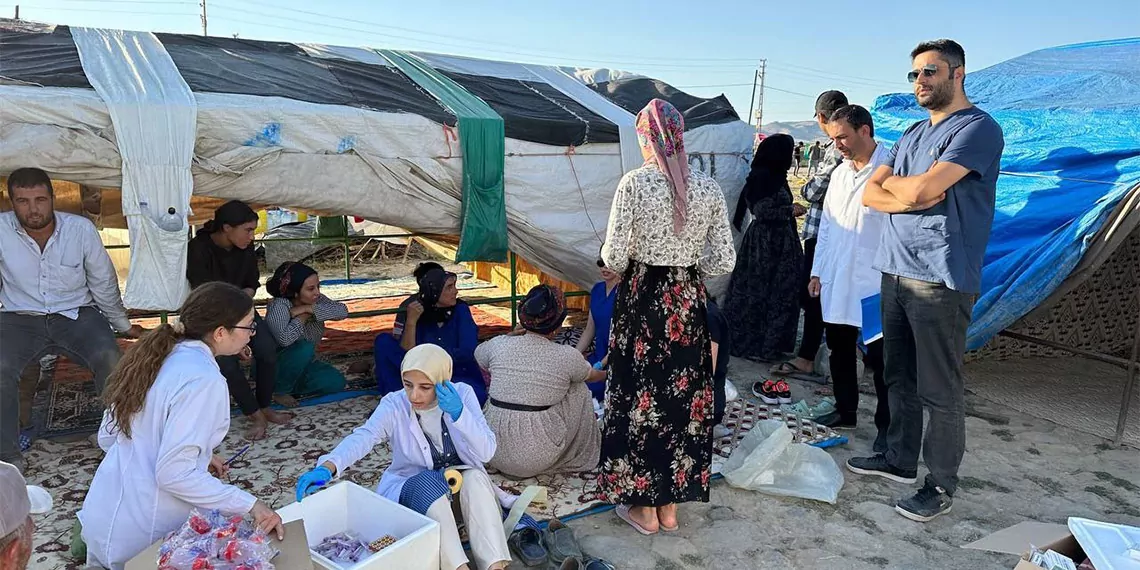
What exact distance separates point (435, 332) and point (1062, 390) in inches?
154

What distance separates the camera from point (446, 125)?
14.7 feet

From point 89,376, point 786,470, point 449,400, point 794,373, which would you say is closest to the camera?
point 449,400

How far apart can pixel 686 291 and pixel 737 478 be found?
1.06m

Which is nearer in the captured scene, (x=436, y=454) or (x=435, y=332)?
(x=436, y=454)

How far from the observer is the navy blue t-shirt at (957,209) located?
268 centimetres

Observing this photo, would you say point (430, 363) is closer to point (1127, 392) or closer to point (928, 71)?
point (928, 71)

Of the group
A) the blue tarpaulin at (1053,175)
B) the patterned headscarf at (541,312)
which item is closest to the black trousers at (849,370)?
the blue tarpaulin at (1053,175)

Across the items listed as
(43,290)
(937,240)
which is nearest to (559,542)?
(937,240)

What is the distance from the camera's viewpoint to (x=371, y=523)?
2410 millimetres

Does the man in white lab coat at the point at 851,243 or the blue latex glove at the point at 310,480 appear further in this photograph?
the man in white lab coat at the point at 851,243

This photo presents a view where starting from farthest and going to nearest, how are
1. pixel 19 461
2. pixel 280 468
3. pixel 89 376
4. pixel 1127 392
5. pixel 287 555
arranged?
pixel 89 376
pixel 1127 392
pixel 280 468
pixel 19 461
pixel 287 555

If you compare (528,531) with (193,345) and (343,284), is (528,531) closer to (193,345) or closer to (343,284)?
(193,345)

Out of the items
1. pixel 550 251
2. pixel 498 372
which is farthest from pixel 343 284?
pixel 498 372

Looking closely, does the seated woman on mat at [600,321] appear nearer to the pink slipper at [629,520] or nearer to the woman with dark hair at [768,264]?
the pink slipper at [629,520]
